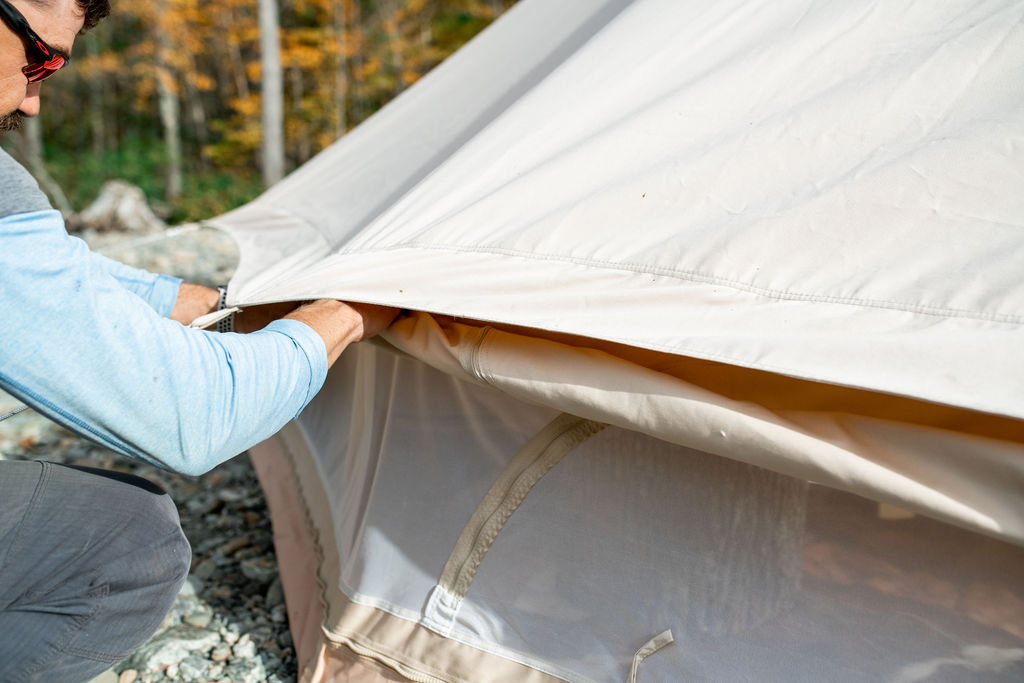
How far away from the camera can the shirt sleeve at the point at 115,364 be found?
1.01 meters

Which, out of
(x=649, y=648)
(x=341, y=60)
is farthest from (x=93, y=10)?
(x=341, y=60)

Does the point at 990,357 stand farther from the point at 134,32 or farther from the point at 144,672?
the point at 134,32

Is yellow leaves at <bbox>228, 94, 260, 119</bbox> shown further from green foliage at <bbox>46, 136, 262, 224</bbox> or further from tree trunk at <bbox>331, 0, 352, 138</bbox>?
tree trunk at <bbox>331, 0, 352, 138</bbox>

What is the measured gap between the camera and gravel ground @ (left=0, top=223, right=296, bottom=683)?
1.85 m

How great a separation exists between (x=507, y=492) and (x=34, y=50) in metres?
1.04

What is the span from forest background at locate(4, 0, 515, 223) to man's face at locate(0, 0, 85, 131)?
31.9ft

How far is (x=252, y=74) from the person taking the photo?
55.3 ft

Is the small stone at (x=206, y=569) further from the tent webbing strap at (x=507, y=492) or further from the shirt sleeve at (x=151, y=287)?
the tent webbing strap at (x=507, y=492)

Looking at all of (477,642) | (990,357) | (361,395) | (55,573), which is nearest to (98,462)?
(361,395)

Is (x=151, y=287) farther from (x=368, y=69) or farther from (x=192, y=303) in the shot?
(x=368, y=69)

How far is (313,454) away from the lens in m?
2.19

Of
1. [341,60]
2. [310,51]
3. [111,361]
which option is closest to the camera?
[111,361]

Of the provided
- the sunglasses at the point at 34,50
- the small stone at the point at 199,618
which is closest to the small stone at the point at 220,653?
the small stone at the point at 199,618

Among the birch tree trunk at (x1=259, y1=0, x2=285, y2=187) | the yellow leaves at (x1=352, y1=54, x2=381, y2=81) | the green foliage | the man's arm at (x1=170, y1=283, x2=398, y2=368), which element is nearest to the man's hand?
the man's arm at (x1=170, y1=283, x2=398, y2=368)
